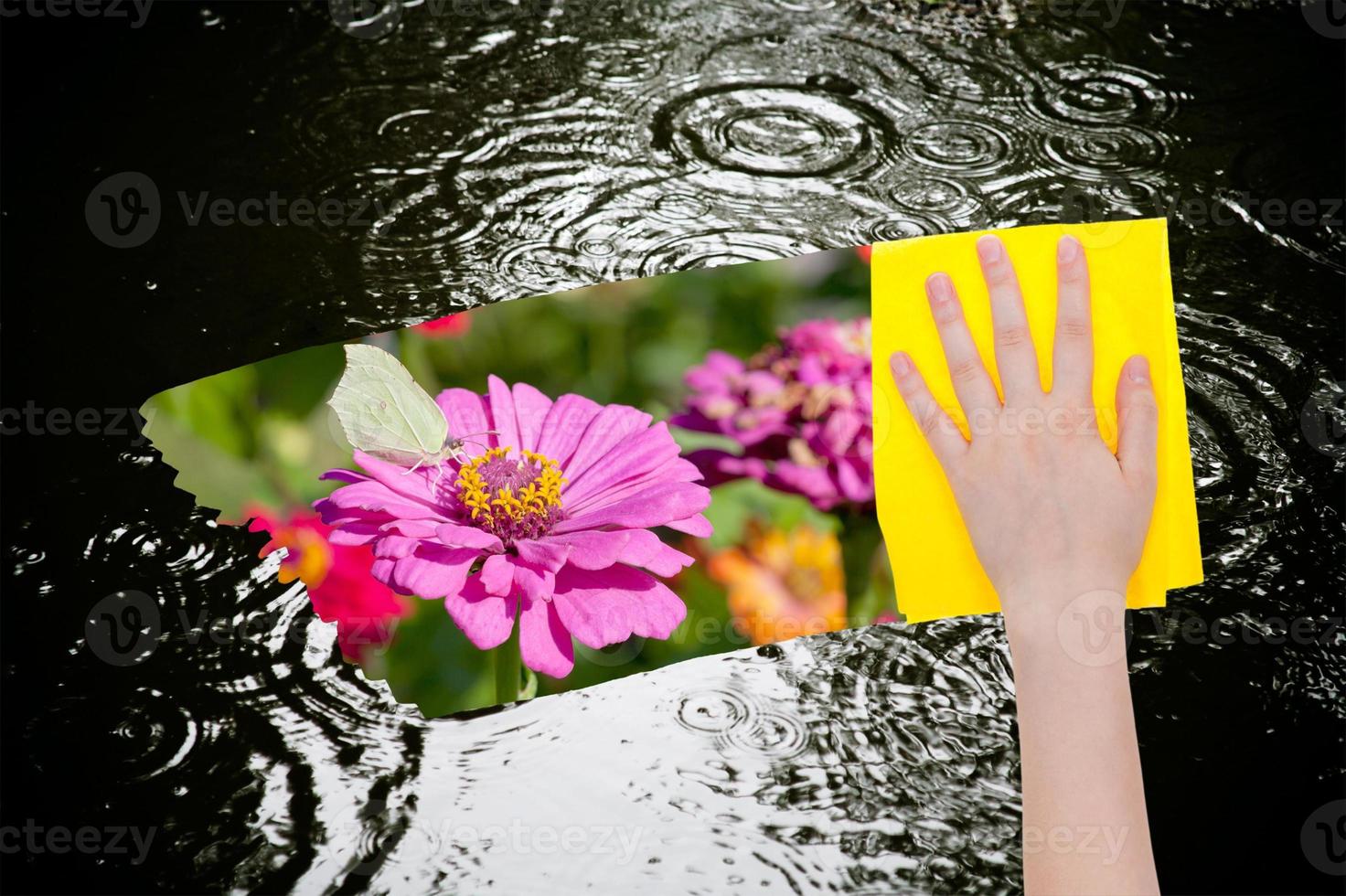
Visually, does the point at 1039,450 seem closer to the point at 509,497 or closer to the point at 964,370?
the point at 964,370

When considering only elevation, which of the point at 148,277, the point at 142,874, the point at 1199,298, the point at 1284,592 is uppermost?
the point at 148,277

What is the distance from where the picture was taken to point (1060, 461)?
96 centimetres

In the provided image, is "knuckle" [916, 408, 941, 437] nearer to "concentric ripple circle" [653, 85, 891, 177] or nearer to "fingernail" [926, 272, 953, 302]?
"fingernail" [926, 272, 953, 302]

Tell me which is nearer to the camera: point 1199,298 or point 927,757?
point 927,757

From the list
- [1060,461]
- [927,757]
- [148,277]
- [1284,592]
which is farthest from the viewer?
[148,277]

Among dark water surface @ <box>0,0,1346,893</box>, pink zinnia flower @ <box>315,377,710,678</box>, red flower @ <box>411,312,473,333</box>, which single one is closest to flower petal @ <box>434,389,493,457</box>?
pink zinnia flower @ <box>315,377,710,678</box>

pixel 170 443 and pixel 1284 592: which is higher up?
pixel 170 443

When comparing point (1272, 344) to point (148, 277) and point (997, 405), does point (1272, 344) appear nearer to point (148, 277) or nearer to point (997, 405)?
point (997, 405)

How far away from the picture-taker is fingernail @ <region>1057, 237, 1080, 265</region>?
1091 millimetres

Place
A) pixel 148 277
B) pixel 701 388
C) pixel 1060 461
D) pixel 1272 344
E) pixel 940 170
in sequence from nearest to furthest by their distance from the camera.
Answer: pixel 1060 461
pixel 701 388
pixel 1272 344
pixel 148 277
pixel 940 170

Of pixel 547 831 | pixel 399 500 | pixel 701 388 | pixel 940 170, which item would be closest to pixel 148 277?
pixel 399 500

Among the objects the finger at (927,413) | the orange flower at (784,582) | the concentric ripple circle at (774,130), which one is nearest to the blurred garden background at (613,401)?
the orange flower at (784,582)

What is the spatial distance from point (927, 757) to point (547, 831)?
33 cm

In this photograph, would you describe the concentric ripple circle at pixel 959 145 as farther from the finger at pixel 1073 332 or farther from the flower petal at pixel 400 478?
the flower petal at pixel 400 478
